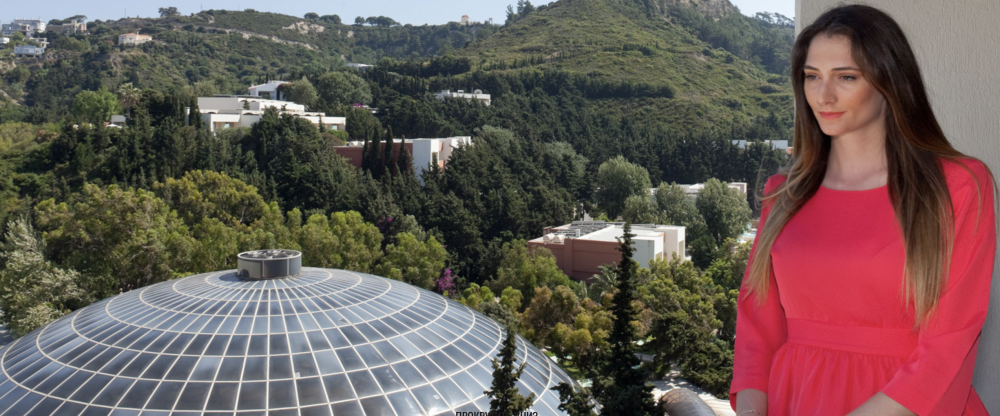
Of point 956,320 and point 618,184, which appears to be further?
point 618,184

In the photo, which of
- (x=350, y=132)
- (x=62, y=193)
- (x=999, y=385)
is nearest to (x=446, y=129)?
(x=350, y=132)

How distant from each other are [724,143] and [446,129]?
27.2m

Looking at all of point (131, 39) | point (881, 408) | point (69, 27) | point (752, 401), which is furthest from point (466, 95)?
point (69, 27)

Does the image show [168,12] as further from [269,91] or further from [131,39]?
[269,91]

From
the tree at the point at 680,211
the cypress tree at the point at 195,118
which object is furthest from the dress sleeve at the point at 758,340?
the cypress tree at the point at 195,118

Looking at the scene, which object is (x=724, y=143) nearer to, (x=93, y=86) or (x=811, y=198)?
(x=811, y=198)

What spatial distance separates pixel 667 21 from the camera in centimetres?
13875

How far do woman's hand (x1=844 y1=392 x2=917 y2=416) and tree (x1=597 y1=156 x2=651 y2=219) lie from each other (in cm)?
5621

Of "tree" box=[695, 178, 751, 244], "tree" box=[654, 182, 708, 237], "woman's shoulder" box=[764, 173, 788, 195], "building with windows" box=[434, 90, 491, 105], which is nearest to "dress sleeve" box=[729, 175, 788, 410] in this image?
"woman's shoulder" box=[764, 173, 788, 195]

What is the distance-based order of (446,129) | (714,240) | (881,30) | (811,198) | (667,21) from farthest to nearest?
(667,21) < (446,129) < (714,240) < (811,198) < (881,30)

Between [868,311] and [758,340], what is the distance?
0.47m

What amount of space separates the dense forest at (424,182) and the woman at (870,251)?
2.12ft

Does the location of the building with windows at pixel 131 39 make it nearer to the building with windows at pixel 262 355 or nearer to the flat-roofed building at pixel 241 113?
the flat-roofed building at pixel 241 113

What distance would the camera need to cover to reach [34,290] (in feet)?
91.1
